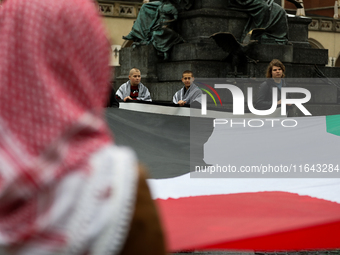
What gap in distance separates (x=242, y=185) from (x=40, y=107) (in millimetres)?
2930

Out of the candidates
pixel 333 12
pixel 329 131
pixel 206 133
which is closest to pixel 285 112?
pixel 329 131

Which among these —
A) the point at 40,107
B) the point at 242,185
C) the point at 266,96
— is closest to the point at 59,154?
the point at 40,107

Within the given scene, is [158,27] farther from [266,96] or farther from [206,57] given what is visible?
[266,96]

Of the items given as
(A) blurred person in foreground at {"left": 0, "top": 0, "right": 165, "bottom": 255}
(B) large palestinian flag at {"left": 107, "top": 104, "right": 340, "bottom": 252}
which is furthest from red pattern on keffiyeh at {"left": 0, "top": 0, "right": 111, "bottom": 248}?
(B) large palestinian flag at {"left": 107, "top": 104, "right": 340, "bottom": 252}

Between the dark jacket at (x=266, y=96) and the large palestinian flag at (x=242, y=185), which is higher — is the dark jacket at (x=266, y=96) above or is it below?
above

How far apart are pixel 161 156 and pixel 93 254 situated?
3.49 metres

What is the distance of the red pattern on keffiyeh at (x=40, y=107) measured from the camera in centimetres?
100

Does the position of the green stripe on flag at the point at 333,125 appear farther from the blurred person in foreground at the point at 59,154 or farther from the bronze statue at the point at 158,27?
the bronze statue at the point at 158,27

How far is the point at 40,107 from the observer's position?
103 centimetres

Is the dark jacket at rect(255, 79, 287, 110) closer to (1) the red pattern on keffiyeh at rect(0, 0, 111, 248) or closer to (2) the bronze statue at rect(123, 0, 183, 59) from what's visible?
(2) the bronze statue at rect(123, 0, 183, 59)

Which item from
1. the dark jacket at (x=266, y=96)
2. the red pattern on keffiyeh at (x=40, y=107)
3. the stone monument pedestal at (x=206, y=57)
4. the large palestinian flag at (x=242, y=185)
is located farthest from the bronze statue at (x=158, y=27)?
the red pattern on keffiyeh at (x=40, y=107)

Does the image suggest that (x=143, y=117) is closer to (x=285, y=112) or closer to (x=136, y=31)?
(x=285, y=112)

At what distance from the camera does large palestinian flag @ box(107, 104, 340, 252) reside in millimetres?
2643

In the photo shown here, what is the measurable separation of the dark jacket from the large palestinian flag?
79cm
